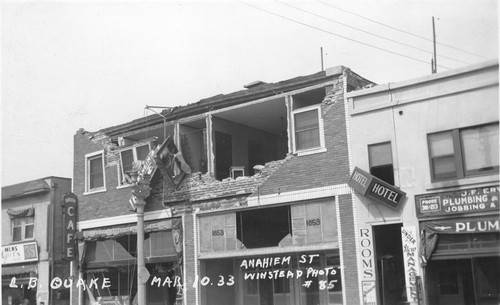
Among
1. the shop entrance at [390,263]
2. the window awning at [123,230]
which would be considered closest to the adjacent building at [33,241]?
the window awning at [123,230]

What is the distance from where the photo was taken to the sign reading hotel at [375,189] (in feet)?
54.7

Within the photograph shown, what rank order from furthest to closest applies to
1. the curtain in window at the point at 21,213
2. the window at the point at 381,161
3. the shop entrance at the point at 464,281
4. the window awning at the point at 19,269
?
the curtain in window at the point at 21,213
the window awning at the point at 19,269
the window at the point at 381,161
the shop entrance at the point at 464,281

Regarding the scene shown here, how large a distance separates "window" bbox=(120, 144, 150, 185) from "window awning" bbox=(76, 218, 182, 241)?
2009 mm

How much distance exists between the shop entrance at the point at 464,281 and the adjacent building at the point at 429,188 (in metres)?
0.03

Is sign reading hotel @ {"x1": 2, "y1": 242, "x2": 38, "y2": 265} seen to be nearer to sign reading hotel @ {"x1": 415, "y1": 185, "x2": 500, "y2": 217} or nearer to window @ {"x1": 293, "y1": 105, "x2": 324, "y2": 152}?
window @ {"x1": 293, "y1": 105, "x2": 324, "y2": 152}

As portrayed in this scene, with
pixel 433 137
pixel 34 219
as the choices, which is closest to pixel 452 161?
pixel 433 137

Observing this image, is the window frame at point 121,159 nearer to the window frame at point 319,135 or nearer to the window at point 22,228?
the window at point 22,228

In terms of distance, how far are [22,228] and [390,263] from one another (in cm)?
1882

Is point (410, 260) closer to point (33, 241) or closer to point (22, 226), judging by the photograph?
point (33, 241)

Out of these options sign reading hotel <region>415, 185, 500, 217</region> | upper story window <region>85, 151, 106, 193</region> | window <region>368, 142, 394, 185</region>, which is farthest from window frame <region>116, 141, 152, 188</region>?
sign reading hotel <region>415, 185, 500, 217</region>

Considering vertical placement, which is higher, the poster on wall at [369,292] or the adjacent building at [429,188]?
the adjacent building at [429,188]

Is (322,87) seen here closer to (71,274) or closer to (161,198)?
(161,198)

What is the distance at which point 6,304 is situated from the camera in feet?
91.8

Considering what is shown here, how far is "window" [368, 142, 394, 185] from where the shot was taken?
17344 millimetres
